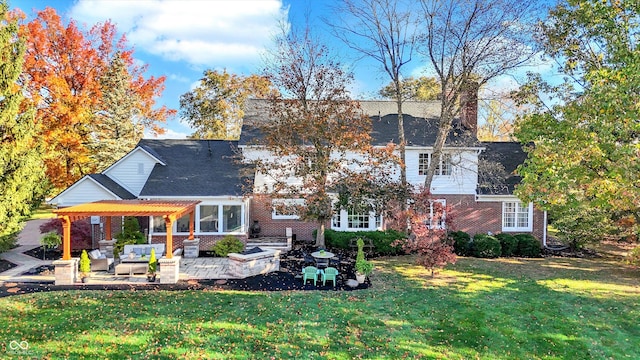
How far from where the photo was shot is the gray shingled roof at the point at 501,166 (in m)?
19.5

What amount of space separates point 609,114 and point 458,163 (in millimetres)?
8178

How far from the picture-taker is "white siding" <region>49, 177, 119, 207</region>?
17.1 metres

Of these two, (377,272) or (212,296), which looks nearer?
(212,296)

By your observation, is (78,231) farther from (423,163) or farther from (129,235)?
(423,163)

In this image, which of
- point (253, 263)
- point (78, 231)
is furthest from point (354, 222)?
point (78, 231)

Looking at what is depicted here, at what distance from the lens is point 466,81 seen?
57.5 feet

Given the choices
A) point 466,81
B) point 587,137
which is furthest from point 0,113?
point 587,137

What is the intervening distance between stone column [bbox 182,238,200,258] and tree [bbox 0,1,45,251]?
7071 millimetres

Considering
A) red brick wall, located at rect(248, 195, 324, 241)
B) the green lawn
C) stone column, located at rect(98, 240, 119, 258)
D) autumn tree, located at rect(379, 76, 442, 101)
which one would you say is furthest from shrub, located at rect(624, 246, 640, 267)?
stone column, located at rect(98, 240, 119, 258)

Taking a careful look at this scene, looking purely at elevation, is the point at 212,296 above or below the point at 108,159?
below

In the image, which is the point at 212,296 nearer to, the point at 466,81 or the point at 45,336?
the point at 45,336

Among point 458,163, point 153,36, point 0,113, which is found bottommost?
point 458,163

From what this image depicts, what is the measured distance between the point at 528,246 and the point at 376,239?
7845mm

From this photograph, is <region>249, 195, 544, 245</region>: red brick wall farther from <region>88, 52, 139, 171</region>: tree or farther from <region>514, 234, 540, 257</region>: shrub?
<region>88, 52, 139, 171</region>: tree
